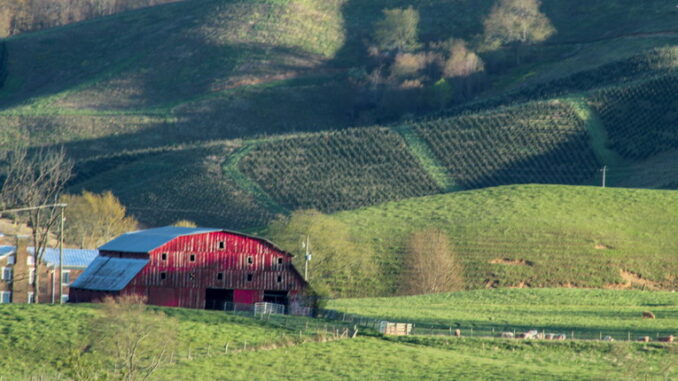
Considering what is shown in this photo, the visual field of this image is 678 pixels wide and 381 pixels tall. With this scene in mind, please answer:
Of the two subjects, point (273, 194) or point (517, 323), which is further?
point (273, 194)

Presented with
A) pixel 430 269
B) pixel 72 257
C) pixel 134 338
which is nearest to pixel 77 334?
pixel 134 338

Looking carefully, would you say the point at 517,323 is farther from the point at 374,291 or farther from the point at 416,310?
the point at 374,291

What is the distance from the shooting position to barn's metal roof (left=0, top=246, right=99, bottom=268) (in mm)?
91062

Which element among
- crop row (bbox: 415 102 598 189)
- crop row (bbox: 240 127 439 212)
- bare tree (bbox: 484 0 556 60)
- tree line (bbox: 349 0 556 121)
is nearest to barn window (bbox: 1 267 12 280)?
crop row (bbox: 240 127 439 212)

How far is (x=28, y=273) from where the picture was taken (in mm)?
89500

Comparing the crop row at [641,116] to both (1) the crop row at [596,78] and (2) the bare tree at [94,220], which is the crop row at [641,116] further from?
(2) the bare tree at [94,220]

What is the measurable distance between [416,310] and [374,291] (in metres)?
16.1

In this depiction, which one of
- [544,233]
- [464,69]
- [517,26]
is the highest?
[517,26]

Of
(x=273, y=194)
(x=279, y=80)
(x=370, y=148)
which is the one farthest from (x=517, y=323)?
(x=279, y=80)

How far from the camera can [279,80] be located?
193500 millimetres

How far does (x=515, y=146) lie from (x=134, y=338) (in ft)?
295

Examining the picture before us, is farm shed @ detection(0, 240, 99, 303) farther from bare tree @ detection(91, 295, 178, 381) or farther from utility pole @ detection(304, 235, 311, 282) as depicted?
bare tree @ detection(91, 295, 178, 381)

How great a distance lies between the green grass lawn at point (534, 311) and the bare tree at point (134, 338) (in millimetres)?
16424

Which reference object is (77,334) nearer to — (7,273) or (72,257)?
(7,273)
